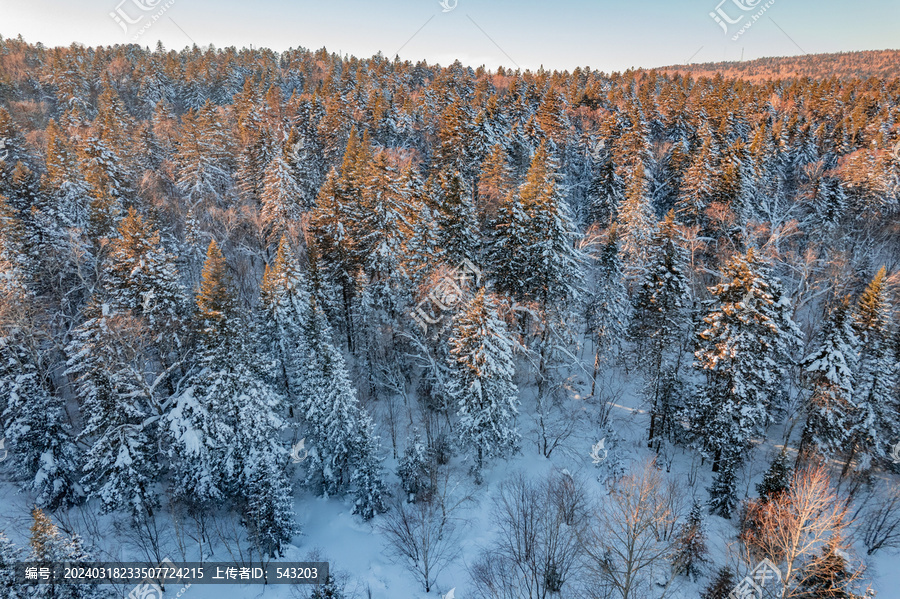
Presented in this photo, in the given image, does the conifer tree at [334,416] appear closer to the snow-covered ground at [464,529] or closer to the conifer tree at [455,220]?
the snow-covered ground at [464,529]

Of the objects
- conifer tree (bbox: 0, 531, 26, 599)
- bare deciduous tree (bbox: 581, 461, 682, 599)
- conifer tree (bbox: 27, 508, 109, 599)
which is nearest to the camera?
conifer tree (bbox: 0, 531, 26, 599)

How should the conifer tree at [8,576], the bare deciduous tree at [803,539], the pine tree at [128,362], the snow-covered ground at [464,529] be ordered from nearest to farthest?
1. the conifer tree at [8,576]
2. the bare deciduous tree at [803,539]
3. the pine tree at [128,362]
4. the snow-covered ground at [464,529]

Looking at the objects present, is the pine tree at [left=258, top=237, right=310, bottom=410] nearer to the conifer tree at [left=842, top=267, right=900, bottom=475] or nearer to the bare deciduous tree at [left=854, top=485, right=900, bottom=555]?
the conifer tree at [left=842, top=267, right=900, bottom=475]

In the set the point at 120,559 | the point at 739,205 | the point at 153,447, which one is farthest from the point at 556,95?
the point at 120,559
